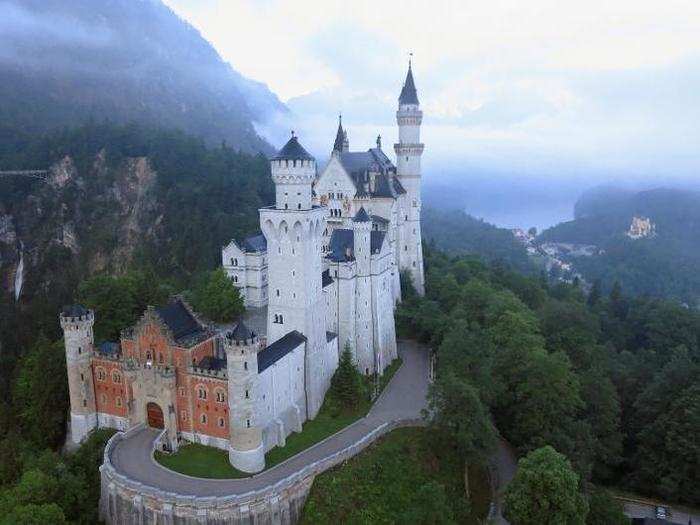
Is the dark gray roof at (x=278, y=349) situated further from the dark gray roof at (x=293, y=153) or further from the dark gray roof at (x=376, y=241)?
the dark gray roof at (x=293, y=153)

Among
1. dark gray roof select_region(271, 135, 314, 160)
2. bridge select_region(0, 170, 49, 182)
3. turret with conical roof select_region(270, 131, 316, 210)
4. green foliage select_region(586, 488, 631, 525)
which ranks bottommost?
green foliage select_region(586, 488, 631, 525)

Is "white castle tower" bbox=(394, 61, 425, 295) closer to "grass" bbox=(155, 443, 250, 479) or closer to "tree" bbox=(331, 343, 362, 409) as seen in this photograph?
"tree" bbox=(331, 343, 362, 409)

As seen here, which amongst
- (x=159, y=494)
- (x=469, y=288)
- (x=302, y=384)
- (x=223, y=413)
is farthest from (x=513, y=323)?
(x=159, y=494)

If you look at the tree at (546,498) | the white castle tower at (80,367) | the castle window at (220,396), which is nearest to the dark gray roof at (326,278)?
the castle window at (220,396)

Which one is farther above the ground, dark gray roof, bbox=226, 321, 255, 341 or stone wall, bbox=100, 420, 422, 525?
dark gray roof, bbox=226, 321, 255, 341

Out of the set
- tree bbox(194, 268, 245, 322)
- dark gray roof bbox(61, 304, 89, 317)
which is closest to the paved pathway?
dark gray roof bbox(61, 304, 89, 317)

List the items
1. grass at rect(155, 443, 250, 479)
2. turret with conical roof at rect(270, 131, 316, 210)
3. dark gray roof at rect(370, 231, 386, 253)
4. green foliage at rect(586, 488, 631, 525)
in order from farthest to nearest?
1. dark gray roof at rect(370, 231, 386, 253)
2. turret with conical roof at rect(270, 131, 316, 210)
3. green foliage at rect(586, 488, 631, 525)
4. grass at rect(155, 443, 250, 479)

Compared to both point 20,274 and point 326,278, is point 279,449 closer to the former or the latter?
point 326,278
